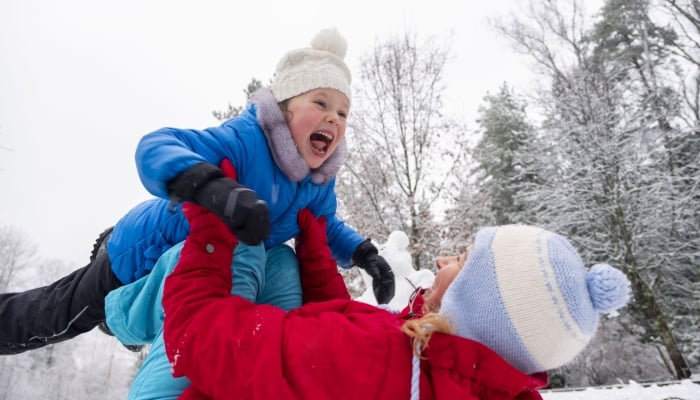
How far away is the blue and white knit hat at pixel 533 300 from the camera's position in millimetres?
1134

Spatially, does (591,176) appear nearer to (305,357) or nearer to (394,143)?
(394,143)

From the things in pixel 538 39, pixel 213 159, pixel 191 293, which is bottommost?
pixel 191 293

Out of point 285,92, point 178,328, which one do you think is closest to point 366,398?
point 178,328

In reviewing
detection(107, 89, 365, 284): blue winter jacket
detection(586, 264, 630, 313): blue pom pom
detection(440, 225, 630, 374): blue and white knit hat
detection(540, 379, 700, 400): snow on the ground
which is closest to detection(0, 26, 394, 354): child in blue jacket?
detection(107, 89, 365, 284): blue winter jacket

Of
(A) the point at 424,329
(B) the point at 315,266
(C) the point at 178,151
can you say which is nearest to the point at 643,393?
(B) the point at 315,266

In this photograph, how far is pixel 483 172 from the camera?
18.2m

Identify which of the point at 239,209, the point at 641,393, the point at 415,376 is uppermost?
the point at 239,209

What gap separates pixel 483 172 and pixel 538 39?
6318 millimetres

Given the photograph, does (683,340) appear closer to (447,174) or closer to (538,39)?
(447,174)

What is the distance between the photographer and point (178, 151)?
1.33 meters

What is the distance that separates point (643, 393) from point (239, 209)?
23.3ft

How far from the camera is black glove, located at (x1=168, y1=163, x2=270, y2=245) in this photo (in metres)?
1.16

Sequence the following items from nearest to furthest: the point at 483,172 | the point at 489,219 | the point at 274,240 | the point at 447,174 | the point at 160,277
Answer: the point at 160,277 → the point at 274,240 → the point at 447,174 → the point at 489,219 → the point at 483,172

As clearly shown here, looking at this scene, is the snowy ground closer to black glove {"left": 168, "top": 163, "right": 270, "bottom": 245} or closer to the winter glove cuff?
black glove {"left": 168, "top": 163, "right": 270, "bottom": 245}
